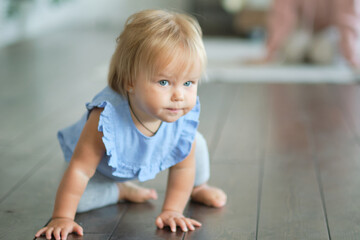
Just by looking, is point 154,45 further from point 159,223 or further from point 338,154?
point 338,154

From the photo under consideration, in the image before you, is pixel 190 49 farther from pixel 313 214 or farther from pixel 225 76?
pixel 225 76

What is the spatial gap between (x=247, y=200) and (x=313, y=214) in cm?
16

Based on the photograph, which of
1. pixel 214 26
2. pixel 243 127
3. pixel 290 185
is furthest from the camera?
pixel 214 26

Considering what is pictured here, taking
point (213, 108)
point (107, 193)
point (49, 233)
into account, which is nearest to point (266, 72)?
A: point (213, 108)

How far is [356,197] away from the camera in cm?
131

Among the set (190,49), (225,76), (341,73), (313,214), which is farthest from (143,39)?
(341,73)

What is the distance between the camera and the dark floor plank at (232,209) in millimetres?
1114

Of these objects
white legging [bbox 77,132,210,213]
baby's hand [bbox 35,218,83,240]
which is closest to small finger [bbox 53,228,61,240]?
baby's hand [bbox 35,218,83,240]

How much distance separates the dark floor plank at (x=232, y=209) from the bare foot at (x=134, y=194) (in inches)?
4.0

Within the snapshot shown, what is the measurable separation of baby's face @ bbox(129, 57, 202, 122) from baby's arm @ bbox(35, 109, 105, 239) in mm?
113

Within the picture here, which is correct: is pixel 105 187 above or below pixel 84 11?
above

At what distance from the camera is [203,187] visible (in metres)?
1.30

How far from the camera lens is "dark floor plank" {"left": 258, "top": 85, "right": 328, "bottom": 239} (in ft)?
3.72

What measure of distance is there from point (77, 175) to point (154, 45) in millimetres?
288
